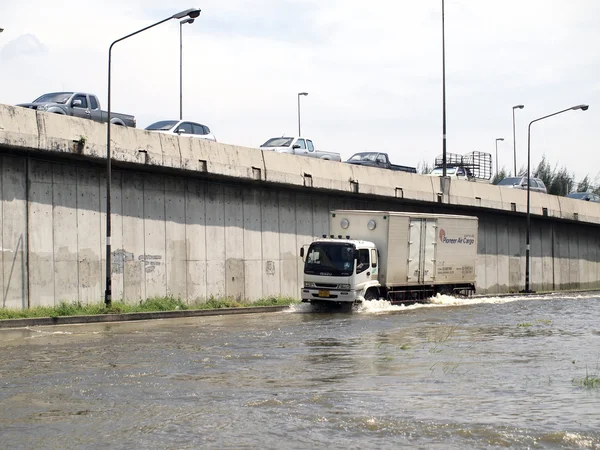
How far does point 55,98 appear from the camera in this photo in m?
30.9

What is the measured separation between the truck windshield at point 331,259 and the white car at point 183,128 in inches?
343

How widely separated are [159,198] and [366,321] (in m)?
→ 9.46

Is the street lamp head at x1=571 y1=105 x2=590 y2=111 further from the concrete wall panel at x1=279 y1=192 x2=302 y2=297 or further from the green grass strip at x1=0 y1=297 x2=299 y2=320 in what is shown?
the green grass strip at x1=0 y1=297 x2=299 y2=320

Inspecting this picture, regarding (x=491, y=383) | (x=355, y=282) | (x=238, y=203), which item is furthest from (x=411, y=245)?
(x=491, y=383)

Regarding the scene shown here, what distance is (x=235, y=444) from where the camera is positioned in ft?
30.4

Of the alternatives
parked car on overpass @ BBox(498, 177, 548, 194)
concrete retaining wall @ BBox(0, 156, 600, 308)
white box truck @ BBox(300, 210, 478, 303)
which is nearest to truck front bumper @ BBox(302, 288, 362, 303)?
white box truck @ BBox(300, 210, 478, 303)

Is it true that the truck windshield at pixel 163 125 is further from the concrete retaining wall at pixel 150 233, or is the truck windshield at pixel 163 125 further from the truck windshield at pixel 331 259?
the truck windshield at pixel 331 259

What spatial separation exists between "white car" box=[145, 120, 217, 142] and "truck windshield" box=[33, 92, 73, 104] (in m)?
5.03

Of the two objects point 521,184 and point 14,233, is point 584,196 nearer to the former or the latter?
point 521,184

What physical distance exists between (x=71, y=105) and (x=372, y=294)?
11.8 m

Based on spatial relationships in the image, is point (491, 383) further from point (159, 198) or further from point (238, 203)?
point (238, 203)

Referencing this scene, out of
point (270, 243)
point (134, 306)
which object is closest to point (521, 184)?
point (270, 243)

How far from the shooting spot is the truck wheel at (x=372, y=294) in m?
30.1

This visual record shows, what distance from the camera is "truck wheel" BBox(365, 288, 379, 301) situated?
30.1 metres
